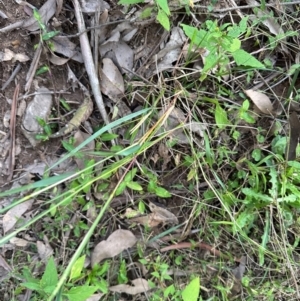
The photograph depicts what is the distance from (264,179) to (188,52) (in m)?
0.56

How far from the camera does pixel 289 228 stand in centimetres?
164

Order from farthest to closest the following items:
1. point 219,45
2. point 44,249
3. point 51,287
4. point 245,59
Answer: point 44,249
point 245,59
point 219,45
point 51,287

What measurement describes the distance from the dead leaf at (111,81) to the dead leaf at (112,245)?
52 cm

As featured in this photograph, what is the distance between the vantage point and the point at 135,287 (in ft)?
5.31

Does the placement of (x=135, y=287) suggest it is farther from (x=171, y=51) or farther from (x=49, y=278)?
(x=171, y=51)

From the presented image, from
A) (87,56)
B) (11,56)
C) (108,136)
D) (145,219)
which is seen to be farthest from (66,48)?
(145,219)

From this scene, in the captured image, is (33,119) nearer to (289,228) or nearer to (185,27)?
(185,27)

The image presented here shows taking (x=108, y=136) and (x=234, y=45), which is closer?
(x=234, y=45)

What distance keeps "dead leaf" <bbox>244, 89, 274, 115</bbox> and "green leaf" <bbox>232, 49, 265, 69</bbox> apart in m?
0.13

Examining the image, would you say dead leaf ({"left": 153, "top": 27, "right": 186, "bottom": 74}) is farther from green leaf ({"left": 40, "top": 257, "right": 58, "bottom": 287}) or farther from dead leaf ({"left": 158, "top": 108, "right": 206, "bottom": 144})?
green leaf ({"left": 40, "top": 257, "right": 58, "bottom": 287})

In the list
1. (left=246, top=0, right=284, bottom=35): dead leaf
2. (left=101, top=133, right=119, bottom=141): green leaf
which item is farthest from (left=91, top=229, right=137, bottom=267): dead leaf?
(left=246, top=0, right=284, bottom=35): dead leaf

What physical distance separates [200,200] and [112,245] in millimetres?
381

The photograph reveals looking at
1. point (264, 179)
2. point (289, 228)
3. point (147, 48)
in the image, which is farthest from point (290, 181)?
point (147, 48)

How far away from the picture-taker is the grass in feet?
5.06
